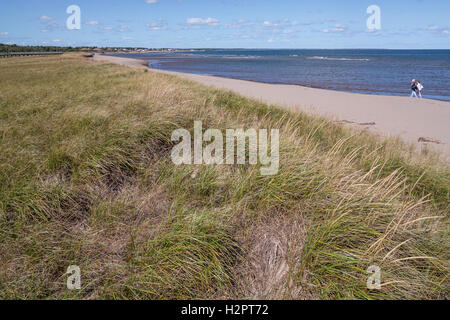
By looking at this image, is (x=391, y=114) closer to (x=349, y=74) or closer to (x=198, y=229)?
(x=198, y=229)

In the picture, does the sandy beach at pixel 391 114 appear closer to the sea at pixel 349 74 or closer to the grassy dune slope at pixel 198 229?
the sea at pixel 349 74

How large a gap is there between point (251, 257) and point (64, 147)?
327cm

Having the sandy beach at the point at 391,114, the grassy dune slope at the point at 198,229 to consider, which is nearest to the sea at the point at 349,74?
the sandy beach at the point at 391,114

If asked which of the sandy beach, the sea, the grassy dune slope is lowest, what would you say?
the grassy dune slope

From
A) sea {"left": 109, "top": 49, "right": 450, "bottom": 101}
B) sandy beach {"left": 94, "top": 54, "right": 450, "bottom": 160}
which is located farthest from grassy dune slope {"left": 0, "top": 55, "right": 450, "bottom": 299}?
sea {"left": 109, "top": 49, "right": 450, "bottom": 101}

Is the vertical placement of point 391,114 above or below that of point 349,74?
below

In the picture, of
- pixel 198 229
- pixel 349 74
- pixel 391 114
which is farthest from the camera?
pixel 349 74

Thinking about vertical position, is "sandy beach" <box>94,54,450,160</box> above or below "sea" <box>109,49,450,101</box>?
below

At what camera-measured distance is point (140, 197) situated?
3.36 meters

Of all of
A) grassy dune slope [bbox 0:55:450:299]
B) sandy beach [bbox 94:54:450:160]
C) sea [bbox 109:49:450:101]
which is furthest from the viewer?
sea [bbox 109:49:450:101]

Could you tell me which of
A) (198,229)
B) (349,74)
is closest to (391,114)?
(198,229)

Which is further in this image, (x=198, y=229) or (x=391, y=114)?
(x=391, y=114)

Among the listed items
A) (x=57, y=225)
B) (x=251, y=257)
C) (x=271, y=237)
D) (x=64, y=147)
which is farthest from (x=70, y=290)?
(x=64, y=147)

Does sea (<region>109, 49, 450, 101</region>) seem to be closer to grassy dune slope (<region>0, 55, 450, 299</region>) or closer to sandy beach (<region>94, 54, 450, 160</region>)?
sandy beach (<region>94, 54, 450, 160</region>)
